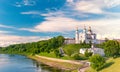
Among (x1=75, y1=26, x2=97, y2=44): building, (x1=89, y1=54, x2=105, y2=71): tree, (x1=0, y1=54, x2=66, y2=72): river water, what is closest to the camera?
(x1=89, y1=54, x2=105, y2=71): tree

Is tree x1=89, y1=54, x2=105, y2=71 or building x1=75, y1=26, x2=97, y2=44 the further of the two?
building x1=75, y1=26, x2=97, y2=44

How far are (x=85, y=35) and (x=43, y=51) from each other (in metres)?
31.7

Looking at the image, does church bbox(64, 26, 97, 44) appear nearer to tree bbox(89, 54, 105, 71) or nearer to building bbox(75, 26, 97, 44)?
building bbox(75, 26, 97, 44)

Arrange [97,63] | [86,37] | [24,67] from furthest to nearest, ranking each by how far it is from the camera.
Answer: [86,37], [24,67], [97,63]

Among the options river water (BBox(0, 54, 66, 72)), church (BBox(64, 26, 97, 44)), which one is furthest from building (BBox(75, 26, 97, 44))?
river water (BBox(0, 54, 66, 72))

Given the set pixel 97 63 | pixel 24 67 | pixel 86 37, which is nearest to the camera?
pixel 97 63

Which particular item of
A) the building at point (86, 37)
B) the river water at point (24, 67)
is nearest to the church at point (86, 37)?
the building at point (86, 37)

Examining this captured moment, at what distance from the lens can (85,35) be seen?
173750 mm

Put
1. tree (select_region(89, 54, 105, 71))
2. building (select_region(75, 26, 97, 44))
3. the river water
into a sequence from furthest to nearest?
building (select_region(75, 26, 97, 44)), the river water, tree (select_region(89, 54, 105, 71))

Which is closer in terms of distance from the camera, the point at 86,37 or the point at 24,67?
the point at 24,67

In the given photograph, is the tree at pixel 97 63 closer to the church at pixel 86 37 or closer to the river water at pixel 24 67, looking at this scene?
the river water at pixel 24 67

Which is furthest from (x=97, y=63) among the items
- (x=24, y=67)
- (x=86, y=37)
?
(x=86, y=37)

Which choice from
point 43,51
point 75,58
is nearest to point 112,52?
point 75,58

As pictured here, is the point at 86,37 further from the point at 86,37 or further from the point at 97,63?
the point at 97,63
